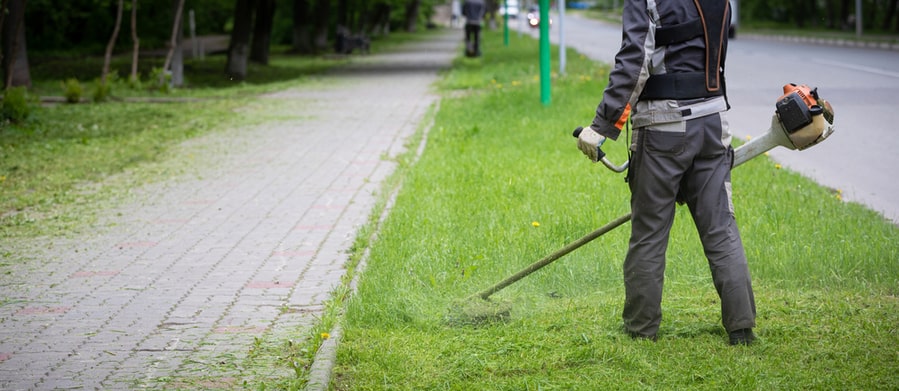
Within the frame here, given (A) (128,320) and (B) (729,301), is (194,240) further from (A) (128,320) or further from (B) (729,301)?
(B) (729,301)

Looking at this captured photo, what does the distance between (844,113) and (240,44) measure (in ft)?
51.1

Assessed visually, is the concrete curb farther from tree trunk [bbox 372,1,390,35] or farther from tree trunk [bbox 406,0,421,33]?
tree trunk [bbox 406,0,421,33]

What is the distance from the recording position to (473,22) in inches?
1208

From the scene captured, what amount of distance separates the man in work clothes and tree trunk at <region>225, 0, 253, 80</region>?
21.7 m

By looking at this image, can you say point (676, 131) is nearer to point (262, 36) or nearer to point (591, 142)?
point (591, 142)

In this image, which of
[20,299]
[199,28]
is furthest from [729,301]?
[199,28]

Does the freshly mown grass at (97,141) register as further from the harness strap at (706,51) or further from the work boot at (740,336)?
the work boot at (740,336)

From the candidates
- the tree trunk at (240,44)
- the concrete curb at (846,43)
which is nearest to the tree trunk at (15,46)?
the tree trunk at (240,44)

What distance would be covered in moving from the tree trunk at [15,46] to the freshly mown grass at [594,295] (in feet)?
33.0

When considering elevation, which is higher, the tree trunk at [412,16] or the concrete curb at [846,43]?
the tree trunk at [412,16]

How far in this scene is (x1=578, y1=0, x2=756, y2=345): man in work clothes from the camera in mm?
4531

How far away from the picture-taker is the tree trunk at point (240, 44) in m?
→ 25.5

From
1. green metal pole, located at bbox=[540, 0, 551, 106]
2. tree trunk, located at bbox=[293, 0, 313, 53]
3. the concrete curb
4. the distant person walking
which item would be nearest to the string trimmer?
green metal pole, located at bbox=[540, 0, 551, 106]

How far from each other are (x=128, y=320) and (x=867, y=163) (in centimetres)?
746
